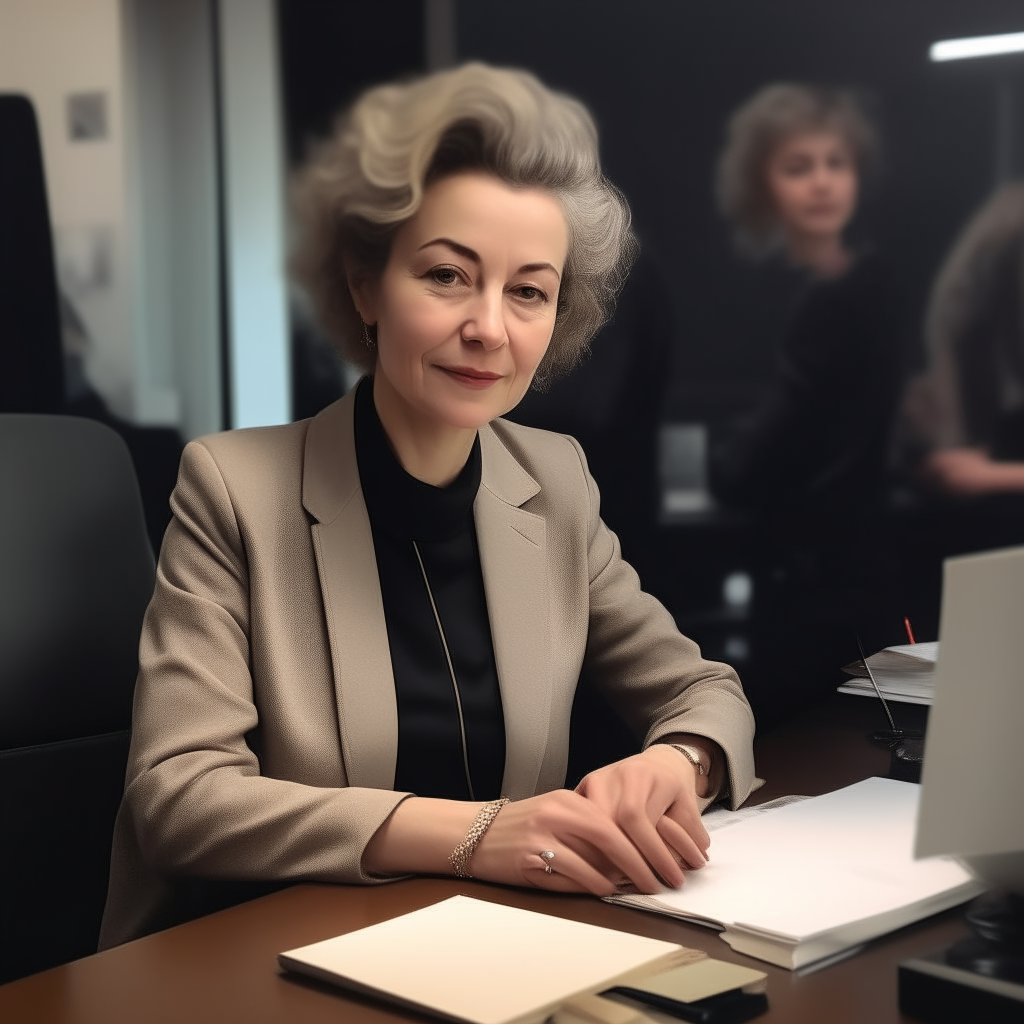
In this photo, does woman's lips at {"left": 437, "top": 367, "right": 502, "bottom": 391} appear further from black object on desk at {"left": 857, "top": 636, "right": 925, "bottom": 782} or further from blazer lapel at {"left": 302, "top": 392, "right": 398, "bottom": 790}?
black object on desk at {"left": 857, "top": 636, "right": 925, "bottom": 782}

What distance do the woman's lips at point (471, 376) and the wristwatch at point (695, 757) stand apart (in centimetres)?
40

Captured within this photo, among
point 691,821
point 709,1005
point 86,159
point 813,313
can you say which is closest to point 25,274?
point 86,159

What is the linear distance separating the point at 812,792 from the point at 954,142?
3.79 feet

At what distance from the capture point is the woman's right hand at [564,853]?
2.92 feet

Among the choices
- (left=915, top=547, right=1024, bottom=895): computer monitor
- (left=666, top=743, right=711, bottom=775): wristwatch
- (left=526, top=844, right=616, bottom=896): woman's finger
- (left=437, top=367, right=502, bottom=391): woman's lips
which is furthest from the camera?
(left=437, top=367, right=502, bottom=391): woman's lips

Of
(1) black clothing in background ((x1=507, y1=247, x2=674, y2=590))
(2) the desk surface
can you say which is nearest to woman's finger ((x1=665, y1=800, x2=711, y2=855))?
(2) the desk surface

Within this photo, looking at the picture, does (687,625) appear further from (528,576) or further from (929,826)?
(929,826)

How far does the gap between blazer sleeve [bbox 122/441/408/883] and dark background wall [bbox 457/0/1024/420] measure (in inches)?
39.1

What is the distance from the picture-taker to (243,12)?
211 cm

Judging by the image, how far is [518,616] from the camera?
133 centimetres

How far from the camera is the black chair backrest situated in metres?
1.90

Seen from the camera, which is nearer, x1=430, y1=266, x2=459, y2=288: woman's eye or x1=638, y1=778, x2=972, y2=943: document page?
x1=638, y1=778, x2=972, y2=943: document page

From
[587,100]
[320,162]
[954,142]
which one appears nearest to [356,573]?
[320,162]

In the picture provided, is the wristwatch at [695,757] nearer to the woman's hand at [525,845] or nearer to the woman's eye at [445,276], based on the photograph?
the woman's hand at [525,845]
